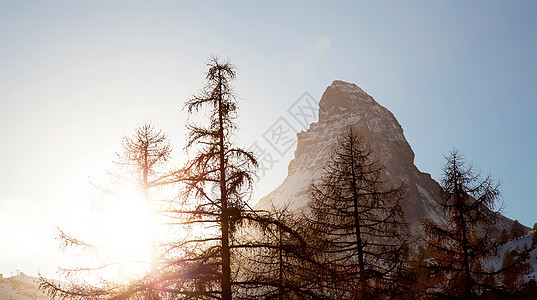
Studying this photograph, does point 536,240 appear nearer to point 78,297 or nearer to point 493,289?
point 493,289

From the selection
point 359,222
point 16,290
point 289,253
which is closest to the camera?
point 289,253

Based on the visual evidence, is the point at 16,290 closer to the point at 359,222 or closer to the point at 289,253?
the point at 359,222

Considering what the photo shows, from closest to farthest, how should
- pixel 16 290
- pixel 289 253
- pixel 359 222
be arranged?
pixel 289 253 → pixel 359 222 → pixel 16 290

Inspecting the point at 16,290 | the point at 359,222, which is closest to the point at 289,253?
the point at 359,222

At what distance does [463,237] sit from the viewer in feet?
50.7

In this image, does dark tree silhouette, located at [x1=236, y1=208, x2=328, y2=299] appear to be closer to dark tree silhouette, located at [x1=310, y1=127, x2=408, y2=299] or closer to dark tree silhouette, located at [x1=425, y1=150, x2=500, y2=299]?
dark tree silhouette, located at [x1=310, y1=127, x2=408, y2=299]

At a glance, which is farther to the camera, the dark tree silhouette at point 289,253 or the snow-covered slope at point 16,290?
the snow-covered slope at point 16,290

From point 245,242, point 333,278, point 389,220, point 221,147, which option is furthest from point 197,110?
point 389,220

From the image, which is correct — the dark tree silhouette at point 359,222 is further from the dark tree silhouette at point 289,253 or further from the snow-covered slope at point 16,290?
the snow-covered slope at point 16,290

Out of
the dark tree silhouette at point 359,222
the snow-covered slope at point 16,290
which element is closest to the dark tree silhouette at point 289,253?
the dark tree silhouette at point 359,222

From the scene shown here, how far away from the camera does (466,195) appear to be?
1612cm

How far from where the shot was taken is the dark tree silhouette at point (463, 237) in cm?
1492

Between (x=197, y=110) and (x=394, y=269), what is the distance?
926 cm

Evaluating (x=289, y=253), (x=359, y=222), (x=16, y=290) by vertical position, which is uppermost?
(x=16, y=290)
